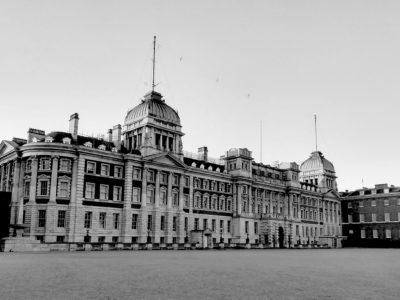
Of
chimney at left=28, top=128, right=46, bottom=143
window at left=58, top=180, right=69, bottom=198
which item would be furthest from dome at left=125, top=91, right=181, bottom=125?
window at left=58, top=180, right=69, bottom=198

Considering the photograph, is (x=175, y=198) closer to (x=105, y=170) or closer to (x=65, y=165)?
(x=105, y=170)

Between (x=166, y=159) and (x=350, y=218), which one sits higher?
(x=166, y=159)

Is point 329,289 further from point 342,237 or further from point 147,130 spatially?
point 342,237

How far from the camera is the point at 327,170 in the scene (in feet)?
399

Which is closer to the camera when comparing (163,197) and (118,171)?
(118,171)

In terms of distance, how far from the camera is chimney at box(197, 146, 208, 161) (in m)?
95.2

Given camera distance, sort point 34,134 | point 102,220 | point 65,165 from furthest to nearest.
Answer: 1. point 34,134
2. point 102,220
3. point 65,165

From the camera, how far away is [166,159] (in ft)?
256

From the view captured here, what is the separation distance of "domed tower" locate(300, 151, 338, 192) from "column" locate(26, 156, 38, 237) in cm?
7982

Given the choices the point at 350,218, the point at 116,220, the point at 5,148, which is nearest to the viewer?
the point at 116,220

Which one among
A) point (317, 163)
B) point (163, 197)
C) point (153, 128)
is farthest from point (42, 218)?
point (317, 163)

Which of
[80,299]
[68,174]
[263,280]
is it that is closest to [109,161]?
[68,174]

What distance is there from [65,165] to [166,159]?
18.6 metres

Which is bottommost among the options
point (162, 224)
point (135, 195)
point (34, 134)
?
point (162, 224)
